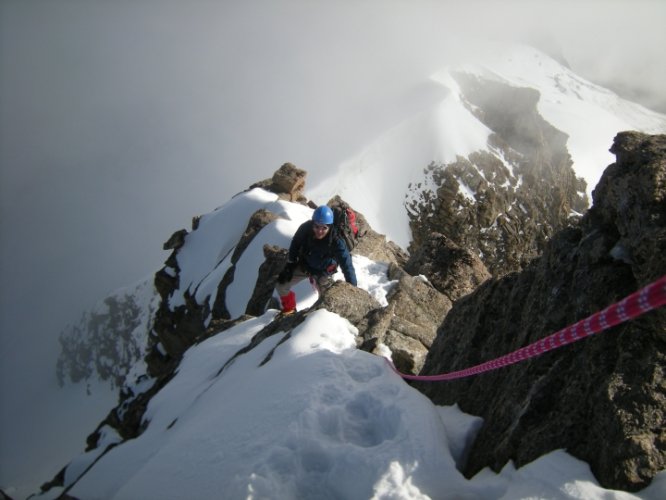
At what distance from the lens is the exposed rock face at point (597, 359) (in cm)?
281

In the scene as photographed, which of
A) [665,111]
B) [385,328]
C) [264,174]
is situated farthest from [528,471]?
[665,111]

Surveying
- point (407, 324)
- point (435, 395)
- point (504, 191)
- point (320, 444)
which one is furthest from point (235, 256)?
point (504, 191)

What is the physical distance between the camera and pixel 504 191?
191ft

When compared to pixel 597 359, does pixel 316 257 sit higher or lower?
lower

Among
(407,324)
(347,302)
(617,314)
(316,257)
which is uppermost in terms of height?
(617,314)

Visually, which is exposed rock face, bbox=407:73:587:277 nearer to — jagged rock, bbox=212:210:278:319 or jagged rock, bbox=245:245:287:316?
jagged rock, bbox=212:210:278:319

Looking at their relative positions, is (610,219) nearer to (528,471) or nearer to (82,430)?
(528,471)

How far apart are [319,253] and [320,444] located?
603 cm

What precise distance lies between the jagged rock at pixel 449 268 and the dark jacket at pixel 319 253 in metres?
4.58

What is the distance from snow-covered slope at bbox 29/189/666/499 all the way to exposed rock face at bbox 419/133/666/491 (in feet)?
→ 0.58

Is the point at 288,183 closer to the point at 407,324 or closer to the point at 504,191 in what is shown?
the point at 407,324

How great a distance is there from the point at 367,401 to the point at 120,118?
498 ft

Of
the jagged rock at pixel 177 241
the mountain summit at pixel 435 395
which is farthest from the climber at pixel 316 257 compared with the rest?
the jagged rock at pixel 177 241

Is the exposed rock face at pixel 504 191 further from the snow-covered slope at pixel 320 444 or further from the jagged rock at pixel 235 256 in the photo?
the snow-covered slope at pixel 320 444
